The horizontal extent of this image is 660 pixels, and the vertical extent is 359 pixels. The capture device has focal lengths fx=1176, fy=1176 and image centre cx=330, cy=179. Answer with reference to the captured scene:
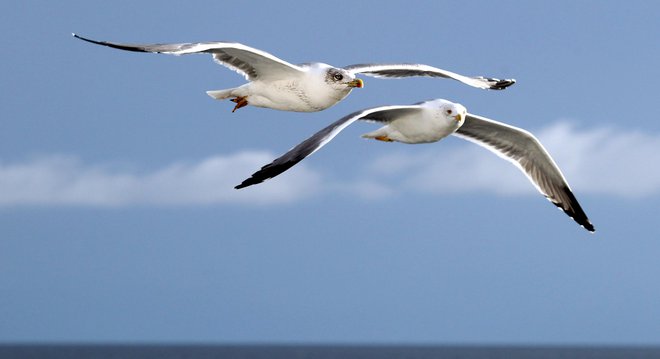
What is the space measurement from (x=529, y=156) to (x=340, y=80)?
3584mm

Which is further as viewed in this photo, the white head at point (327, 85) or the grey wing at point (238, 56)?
the white head at point (327, 85)

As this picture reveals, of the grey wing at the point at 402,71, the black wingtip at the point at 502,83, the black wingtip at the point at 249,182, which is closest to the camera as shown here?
the black wingtip at the point at 249,182

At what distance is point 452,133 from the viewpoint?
14406mm

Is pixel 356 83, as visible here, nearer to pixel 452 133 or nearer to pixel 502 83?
pixel 452 133

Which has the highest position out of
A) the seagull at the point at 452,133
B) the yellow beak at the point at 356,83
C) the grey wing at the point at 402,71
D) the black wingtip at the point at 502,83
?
the black wingtip at the point at 502,83

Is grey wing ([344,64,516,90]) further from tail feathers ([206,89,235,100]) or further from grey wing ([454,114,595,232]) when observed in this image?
tail feathers ([206,89,235,100])

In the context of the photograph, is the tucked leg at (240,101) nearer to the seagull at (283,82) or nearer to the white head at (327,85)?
the seagull at (283,82)

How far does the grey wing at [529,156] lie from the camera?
15.6 meters

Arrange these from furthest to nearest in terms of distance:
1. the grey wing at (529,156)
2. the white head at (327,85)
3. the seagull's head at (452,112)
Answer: the grey wing at (529,156) < the seagull's head at (452,112) < the white head at (327,85)

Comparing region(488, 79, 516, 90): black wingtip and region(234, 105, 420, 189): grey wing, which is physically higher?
region(488, 79, 516, 90): black wingtip

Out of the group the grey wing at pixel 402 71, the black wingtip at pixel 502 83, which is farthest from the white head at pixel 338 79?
the black wingtip at pixel 502 83

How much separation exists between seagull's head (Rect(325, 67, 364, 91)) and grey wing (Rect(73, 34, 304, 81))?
344 millimetres

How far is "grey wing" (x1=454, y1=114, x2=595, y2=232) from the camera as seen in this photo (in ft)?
51.1

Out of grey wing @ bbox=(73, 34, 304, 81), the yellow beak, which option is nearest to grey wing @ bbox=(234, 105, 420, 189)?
the yellow beak
